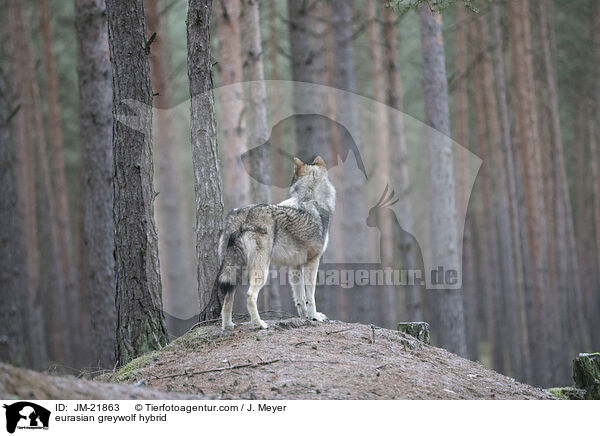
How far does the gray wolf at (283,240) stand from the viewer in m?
7.32

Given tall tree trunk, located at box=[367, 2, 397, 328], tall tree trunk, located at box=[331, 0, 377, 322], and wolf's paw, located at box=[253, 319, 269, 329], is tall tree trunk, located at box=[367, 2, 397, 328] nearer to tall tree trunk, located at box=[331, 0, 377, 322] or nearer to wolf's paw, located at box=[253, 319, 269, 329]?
tall tree trunk, located at box=[331, 0, 377, 322]

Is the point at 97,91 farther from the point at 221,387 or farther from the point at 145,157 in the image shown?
the point at 221,387

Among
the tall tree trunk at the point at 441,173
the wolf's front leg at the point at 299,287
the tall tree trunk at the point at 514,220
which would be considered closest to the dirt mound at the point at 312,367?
the wolf's front leg at the point at 299,287

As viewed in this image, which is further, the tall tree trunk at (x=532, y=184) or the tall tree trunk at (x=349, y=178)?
the tall tree trunk at (x=532, y=184)

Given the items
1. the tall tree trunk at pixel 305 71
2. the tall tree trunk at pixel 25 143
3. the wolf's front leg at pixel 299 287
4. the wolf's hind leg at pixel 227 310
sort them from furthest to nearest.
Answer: the tall tree trunk at pixel 25 143 < the tall tree trunk at pixel 305 71 < the wolf's front leg at pixel 299 287 < the wolf's hind leg at pixel 227 310

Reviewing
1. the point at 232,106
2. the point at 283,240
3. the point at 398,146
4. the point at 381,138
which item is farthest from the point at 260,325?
the point at 381,138

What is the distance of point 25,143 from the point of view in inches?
819

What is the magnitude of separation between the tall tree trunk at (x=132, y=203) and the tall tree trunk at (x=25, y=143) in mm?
12138

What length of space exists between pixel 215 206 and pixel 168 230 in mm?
11591

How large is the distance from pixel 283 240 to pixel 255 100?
495cm

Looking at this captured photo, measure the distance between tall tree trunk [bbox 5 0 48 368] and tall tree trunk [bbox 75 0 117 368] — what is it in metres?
7.45

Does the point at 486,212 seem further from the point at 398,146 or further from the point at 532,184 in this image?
the point at 398,146
